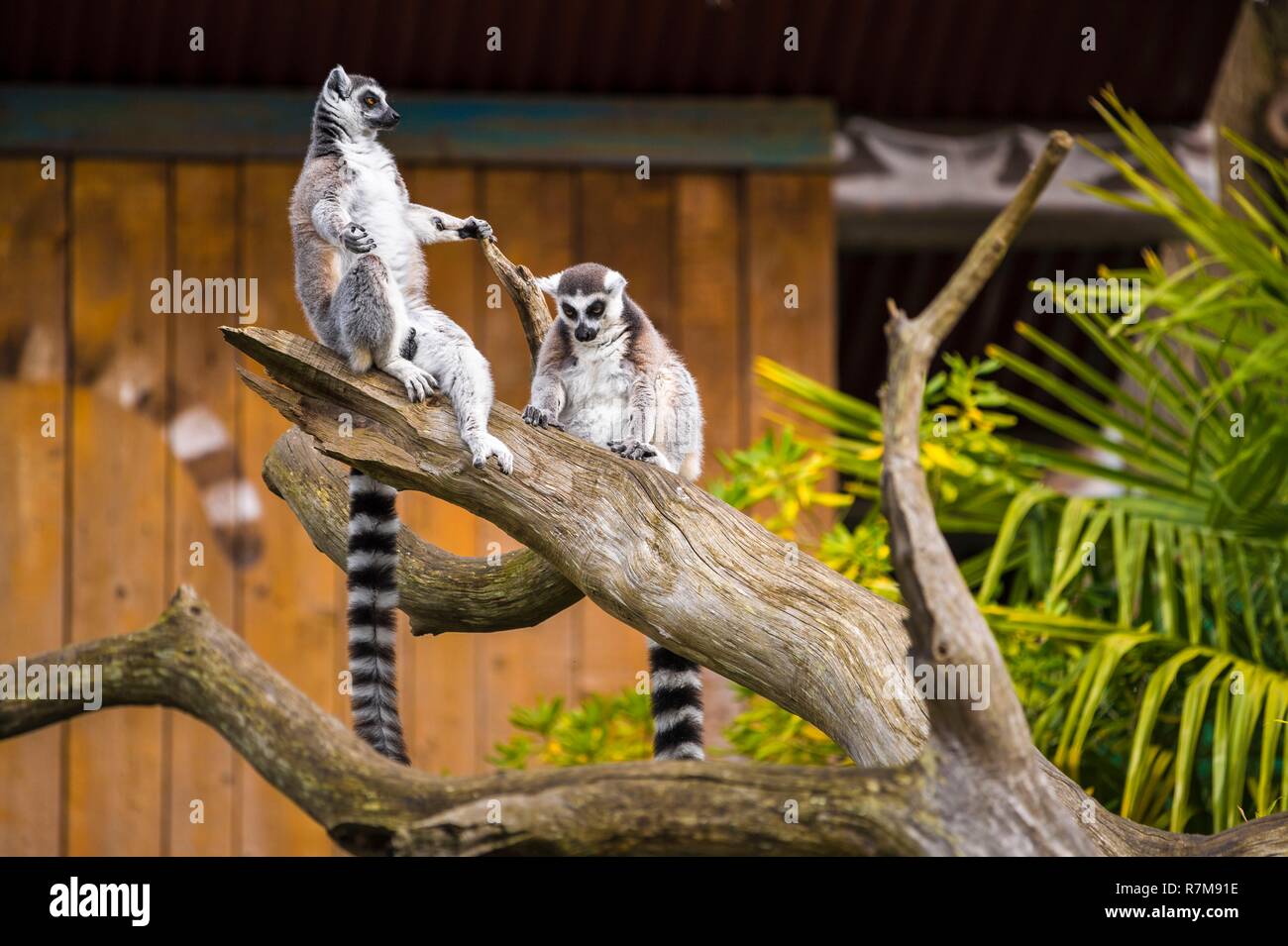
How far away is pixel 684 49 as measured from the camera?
16.4ft

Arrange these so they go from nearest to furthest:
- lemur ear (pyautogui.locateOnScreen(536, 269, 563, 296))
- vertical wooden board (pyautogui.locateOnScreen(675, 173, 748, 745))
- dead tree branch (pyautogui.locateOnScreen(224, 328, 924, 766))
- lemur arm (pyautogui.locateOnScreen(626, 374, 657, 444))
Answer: dead tree branch (pyautogui.locateOnScreen(224, 328, 924, 766)), lemur arm (pyautogui.locateOnScreen(626, 374, 657, 444)), lemur ear (pyautogui.locateOnScreen(536, 269, 563, 296)), vertical wooden board (pyautogui.locateOnScreen(675, 173, 748, 745))

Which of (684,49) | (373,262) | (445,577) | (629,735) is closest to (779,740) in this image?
(629,735)

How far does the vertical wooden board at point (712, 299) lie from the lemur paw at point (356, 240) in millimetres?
2481

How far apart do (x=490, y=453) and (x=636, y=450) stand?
36cm

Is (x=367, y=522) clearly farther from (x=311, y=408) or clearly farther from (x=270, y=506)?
(x=270, y=506)

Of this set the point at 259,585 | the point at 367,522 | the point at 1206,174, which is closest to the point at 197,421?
the point at 259,585

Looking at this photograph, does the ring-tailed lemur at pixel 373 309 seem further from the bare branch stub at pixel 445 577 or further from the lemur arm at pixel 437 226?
the bare branch stub at pixel 445 577

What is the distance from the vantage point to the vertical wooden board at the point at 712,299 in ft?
16.3

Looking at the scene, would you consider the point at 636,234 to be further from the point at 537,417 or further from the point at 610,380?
the point at 537,417

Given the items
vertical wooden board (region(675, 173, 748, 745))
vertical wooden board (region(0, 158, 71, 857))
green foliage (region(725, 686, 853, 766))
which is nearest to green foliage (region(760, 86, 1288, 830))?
green foliage (region(725, 686, 853, 766))

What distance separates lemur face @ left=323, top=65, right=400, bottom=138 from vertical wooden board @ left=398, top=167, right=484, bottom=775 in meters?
2.15

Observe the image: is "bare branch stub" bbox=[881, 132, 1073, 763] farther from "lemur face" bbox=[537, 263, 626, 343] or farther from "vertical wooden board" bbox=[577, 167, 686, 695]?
"vertical wooden board" bbox=[577, 167, 686, 695]

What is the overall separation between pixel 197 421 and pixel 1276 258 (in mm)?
3397

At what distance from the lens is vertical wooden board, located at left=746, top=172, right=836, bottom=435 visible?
506cm
